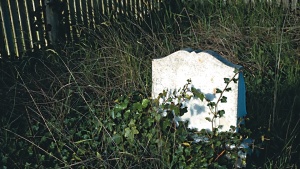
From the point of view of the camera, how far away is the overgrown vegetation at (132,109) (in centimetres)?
308

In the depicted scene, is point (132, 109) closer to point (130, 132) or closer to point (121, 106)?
point (121, 106)

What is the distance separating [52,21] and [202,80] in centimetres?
294

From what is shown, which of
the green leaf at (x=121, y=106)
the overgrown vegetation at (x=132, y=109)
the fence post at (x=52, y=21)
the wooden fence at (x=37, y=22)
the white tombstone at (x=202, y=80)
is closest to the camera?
the white tombstone at (x=202, y=80)

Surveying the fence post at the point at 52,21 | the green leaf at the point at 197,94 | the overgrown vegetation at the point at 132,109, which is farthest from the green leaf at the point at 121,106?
the fence post at the point at 52,21

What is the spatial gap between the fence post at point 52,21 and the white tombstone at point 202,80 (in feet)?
8.47

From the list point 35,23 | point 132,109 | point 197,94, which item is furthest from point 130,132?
point 35,23

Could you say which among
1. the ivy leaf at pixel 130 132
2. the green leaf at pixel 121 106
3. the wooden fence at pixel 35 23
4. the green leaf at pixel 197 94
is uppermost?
the wooden fence at pixel 35 23

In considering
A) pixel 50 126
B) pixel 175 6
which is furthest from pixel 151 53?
pixel 175 6

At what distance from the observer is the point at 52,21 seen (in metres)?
5.52

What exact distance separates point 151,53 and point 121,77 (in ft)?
1.21

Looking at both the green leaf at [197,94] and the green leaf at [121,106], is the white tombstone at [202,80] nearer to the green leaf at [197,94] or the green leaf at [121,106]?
the green leaf at [197,94]

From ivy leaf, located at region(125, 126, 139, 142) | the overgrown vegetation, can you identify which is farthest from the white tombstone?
ivy leaf, located at region(125, 126, 139, 142)

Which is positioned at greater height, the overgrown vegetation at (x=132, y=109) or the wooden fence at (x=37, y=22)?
the wooden fence at (x=37, y=22)

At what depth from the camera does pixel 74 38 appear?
18.9ft
